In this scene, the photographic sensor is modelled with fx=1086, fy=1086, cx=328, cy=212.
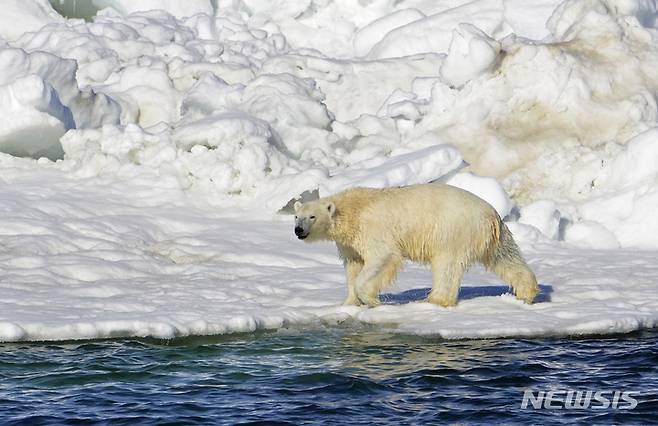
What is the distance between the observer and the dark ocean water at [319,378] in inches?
297

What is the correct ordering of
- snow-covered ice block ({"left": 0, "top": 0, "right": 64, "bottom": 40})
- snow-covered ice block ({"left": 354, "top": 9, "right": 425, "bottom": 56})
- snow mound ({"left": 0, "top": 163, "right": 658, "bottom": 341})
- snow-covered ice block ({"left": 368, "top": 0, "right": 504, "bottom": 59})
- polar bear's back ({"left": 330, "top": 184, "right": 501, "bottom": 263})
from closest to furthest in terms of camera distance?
snow mound ({"left": 0, "top": 163, "right": 658, "bottom": 341})
polar bear's back ({"left": 330, "top": 184, "right": 501, "bottom": 263})
snow-covered ice block ({"left": 368, "top": 0, "right": 504, "bottom": 59})
snow-covered ice block ({"left": 0, "top": 0, "right": 64, "bottom": 40})
snow-covered ice block ({"left": 354, "top": 9, "right": 425, "bottom": 56})

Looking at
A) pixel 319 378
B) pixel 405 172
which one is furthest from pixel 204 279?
pixel 405 172

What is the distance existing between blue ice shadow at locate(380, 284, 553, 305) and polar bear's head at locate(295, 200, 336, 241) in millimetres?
1193

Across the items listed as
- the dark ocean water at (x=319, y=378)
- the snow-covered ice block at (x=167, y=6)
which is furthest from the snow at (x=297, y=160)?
the snow-covered ice block at (x=167, y=6)

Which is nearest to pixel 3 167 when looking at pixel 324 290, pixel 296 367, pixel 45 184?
pixel 45 184

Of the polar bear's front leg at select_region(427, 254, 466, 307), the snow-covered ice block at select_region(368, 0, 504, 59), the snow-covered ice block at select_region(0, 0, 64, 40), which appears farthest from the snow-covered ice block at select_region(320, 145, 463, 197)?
the snow-covered ice block at select_region(0, 0, 64, 40)

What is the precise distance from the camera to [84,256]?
43.8 feet

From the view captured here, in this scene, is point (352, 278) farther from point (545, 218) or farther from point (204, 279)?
point (545, 218)

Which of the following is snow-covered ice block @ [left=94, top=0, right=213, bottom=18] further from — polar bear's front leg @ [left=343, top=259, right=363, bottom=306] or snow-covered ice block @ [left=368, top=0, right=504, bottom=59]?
polar bear's front leg @ [left=343, top=259, right=363, bottom=306]

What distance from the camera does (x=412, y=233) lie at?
10.9m

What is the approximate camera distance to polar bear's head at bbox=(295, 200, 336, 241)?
10742 mm

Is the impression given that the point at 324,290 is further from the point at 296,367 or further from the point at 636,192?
the point at 636,192

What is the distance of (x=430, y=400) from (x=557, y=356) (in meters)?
1.76

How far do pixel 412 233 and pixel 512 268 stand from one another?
3.71 feet
